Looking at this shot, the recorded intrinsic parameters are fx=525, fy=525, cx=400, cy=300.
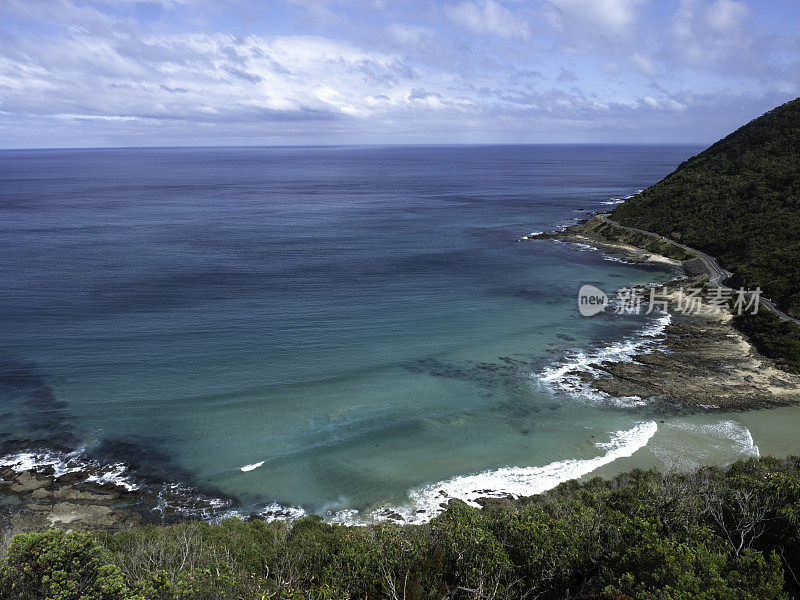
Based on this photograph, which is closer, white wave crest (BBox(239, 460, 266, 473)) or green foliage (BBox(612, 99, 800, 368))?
white wave crest (BBox(239, 460, 266, 473))

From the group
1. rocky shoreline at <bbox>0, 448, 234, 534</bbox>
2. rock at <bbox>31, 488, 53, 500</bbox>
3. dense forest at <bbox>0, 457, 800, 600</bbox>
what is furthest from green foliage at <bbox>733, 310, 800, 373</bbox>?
rock at <bbox>31, 488, 53, 500</bbox>

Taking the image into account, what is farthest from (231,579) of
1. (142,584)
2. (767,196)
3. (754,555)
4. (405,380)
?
(767,196)

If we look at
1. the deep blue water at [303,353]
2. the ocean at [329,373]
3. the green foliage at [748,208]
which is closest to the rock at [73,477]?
the ocean at [329,373]

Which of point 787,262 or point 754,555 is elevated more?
point 787,262

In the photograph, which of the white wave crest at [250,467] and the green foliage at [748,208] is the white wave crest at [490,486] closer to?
the white wave crest at [250,467]

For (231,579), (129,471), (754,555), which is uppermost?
(754,555)

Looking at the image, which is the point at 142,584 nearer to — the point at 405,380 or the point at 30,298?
the point at 405,380

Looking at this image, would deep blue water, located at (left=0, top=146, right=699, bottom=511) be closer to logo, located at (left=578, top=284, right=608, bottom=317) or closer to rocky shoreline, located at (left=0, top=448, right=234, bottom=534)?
rocky shoreline, located at (left=0, top=448, right=234, bottom=534)

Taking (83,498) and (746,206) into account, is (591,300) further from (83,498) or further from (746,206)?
(83,498)
